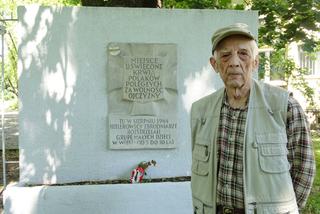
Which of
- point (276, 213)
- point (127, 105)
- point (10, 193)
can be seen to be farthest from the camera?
point (127, 105)

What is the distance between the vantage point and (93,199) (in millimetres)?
5297

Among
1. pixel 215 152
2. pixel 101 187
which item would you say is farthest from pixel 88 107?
pixel 215 152

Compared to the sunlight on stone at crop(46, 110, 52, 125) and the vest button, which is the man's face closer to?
the vest button

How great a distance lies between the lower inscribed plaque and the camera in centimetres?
562

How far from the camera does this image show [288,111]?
2.53 metres

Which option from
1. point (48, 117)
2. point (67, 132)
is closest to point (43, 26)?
point (48, 117)

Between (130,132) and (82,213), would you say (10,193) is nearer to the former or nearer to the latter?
(82,213)

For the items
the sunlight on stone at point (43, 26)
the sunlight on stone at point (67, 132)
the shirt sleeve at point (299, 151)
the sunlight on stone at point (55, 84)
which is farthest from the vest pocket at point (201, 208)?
the sunlight on stone at point (43, 26)

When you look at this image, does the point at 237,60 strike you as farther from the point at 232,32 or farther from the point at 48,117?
the point at 48,117

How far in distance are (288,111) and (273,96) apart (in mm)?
118

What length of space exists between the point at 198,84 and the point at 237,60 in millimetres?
3315

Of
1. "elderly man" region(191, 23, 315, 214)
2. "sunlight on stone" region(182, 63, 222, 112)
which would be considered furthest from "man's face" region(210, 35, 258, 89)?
"sunlight on stone" region(182, 63, 222, 112)

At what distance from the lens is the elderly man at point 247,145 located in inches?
95.3

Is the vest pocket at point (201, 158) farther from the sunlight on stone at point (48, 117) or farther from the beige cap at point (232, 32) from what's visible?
the sunlight on stone at point (48, 117)
